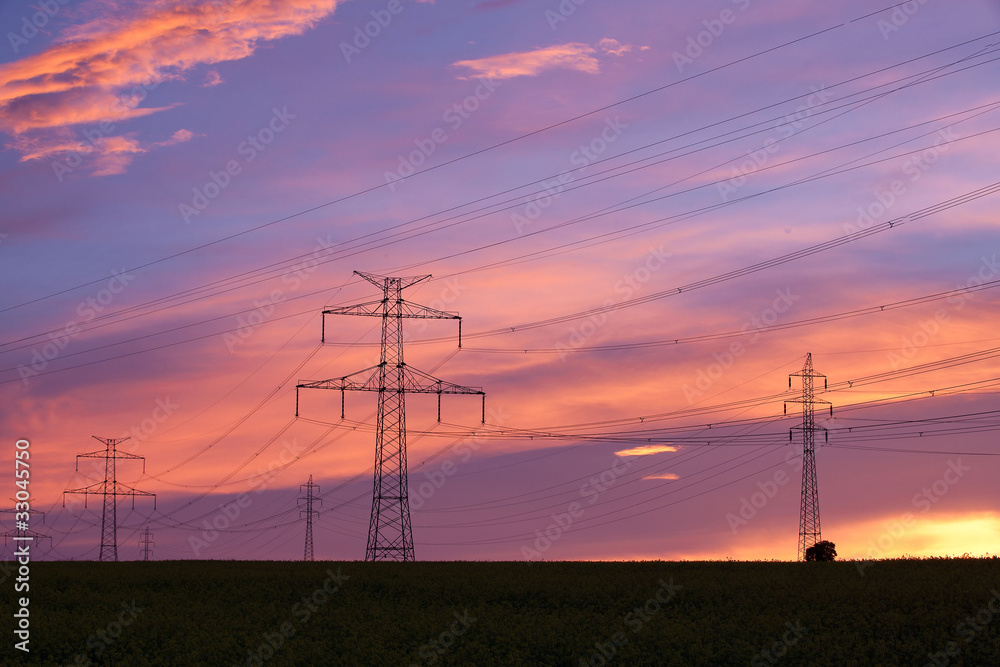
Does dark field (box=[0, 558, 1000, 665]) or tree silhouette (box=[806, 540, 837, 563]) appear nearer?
dark field (box=[0, 558, 1000, 665])

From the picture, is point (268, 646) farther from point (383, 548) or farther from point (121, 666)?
point (383, 548)

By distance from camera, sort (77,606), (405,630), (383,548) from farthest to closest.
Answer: (383,548) < (77,606) < (405,630)

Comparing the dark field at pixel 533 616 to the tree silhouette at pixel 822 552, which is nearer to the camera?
the dark field at pixel 533 616

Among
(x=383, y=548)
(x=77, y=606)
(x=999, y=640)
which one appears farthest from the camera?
(x=383, y=548)

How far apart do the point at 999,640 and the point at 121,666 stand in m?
34.6

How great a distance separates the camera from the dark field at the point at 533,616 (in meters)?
39.5

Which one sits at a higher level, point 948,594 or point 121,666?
point 948,594

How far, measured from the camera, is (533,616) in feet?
152

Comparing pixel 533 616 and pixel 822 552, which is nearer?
pixel 533 616

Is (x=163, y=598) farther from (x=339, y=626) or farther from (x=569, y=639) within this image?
(x=569, y=639)

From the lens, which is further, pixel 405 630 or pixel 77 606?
pixel 77 606

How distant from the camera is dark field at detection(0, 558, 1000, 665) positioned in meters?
39.5

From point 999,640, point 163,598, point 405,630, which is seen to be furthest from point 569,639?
point 163,598

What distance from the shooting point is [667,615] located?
44938 millimetres
